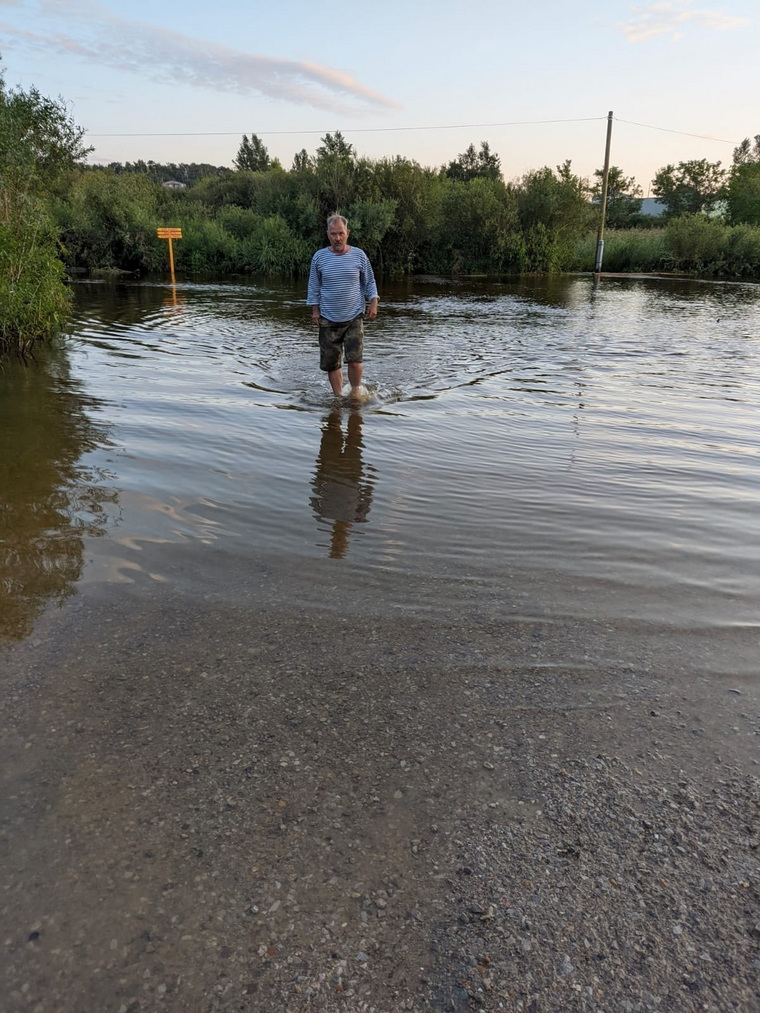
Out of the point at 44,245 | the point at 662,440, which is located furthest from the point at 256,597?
the point at 44,245

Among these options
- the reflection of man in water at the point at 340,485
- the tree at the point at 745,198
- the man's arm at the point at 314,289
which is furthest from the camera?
the tree at the point at 745,198

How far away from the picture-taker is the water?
3.78m

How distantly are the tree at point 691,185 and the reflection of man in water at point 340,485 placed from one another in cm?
8280

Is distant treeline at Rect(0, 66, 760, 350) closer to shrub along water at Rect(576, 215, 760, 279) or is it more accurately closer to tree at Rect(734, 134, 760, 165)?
shrub along water at Rect(576, 215, 760, 279)

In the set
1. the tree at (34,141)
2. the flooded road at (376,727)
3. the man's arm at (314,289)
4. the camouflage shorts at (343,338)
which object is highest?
the tree at (34,141)

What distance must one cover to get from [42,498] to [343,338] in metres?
4.62

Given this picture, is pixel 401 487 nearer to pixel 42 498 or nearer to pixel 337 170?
pixel 42 498

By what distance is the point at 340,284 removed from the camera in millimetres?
8258

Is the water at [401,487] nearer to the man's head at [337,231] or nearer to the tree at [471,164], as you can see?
the man's head at [337,231]

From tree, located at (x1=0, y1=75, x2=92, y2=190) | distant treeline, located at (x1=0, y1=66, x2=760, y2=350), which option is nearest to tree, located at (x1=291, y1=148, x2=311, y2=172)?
distant treeline, located at (x1=0, y1=66, x2=760, y2=350)

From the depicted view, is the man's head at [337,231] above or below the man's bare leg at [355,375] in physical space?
above

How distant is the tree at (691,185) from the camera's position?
3021 inches

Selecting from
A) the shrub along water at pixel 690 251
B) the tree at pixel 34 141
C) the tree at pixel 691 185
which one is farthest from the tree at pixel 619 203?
the tree at pixel 34 141

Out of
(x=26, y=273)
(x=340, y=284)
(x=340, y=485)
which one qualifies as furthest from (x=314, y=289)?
(x=26, y=273)
